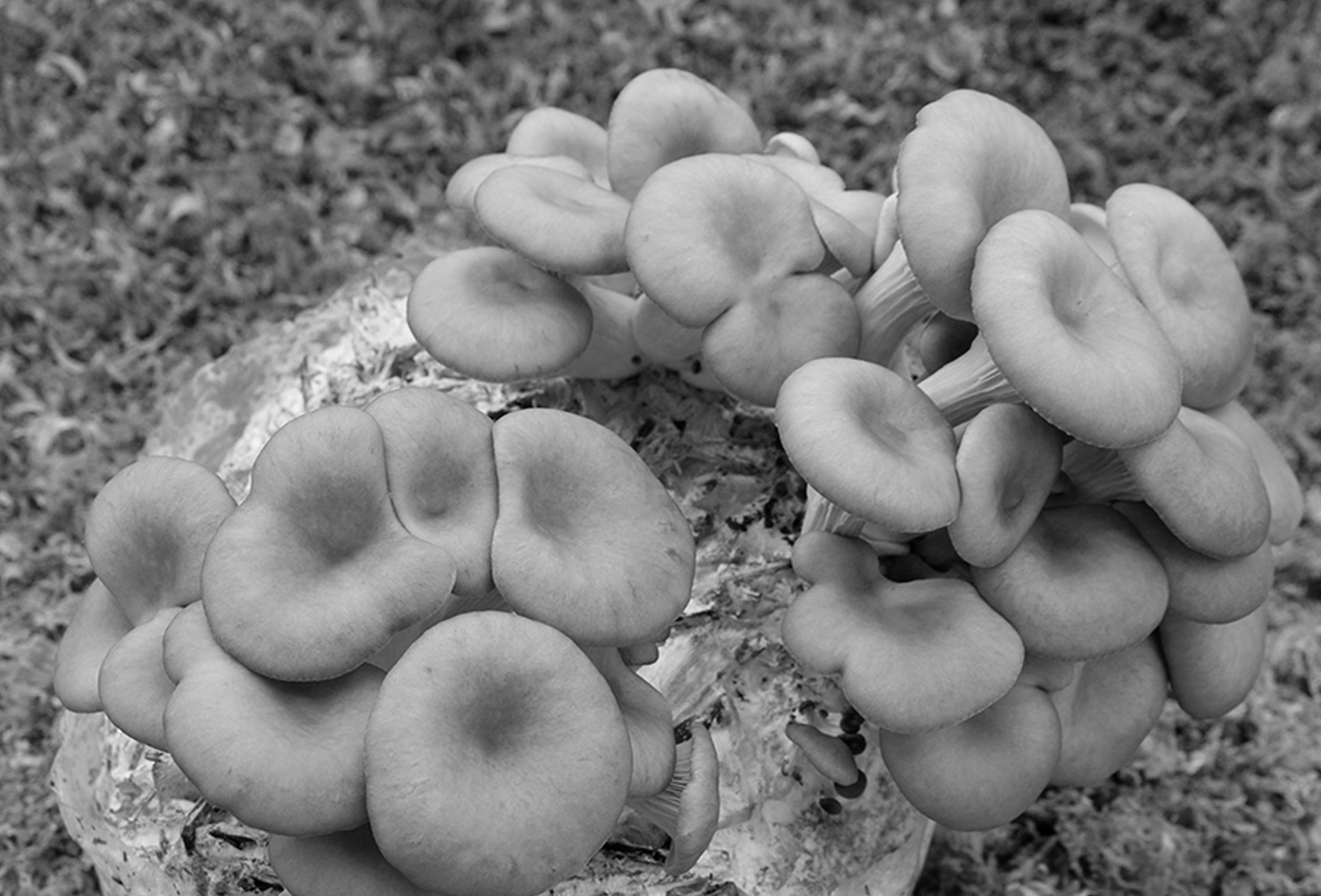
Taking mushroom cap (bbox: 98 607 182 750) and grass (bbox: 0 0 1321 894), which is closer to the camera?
mushroom cap (bbox: 98 607 182 750)

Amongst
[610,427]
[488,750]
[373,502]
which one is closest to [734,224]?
[610,427]

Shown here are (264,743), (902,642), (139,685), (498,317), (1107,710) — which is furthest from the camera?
(1107,710)

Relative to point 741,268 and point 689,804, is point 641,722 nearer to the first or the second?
point 689,804

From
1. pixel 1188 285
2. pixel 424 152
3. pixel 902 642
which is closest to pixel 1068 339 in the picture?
pixel 902 642

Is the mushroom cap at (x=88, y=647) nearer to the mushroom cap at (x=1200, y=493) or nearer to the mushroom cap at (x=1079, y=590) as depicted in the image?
the mushroom cap at (x=1079, y=590)

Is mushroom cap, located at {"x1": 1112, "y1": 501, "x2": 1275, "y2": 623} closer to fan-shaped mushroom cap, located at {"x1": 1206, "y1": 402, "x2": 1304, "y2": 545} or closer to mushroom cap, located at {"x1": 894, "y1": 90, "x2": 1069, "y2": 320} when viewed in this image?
fan-shaped mushroom cap, located at {"x1": 1206, "y1": 402, "x2": 1304, "y2": 545}

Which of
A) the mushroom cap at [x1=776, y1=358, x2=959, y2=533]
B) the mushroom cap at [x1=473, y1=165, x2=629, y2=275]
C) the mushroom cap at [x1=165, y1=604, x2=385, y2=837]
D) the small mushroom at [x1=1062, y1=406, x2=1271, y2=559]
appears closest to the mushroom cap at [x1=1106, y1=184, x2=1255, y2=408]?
the small mushroom at [x1=1062, y1=406, x2=1271, y2=559]
